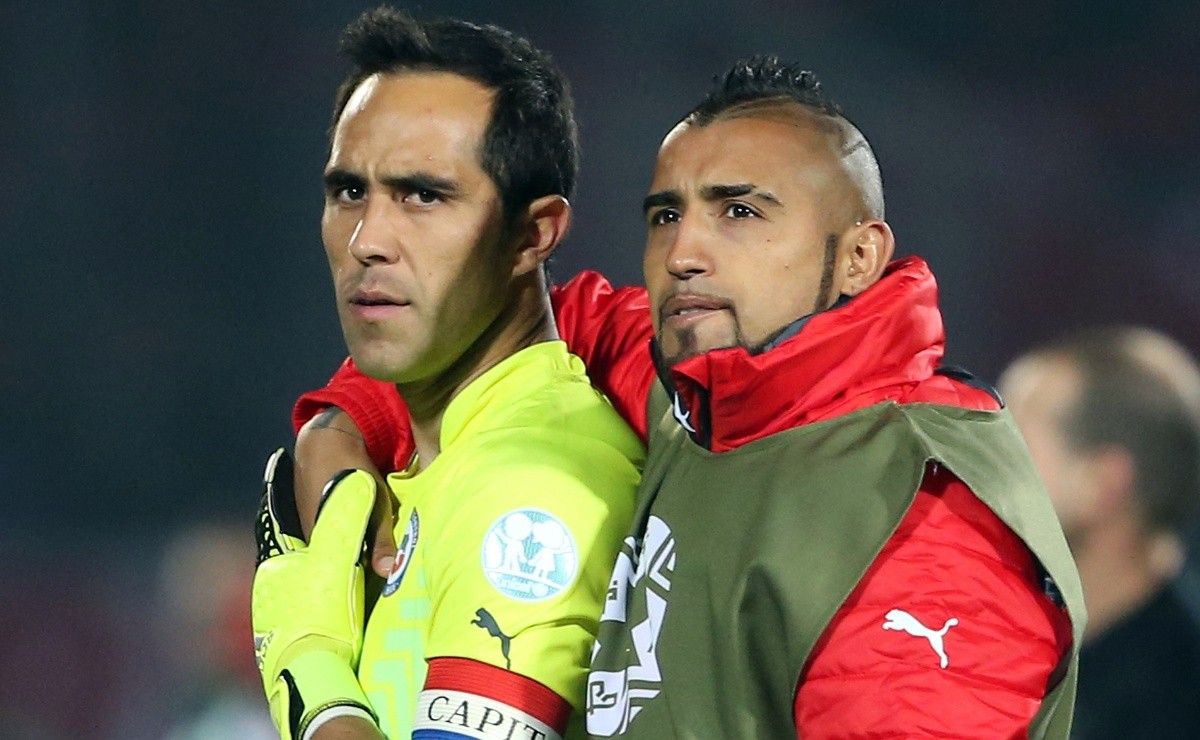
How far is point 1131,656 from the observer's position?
2270mm

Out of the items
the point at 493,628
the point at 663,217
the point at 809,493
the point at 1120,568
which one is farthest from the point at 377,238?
the point at 1120,568

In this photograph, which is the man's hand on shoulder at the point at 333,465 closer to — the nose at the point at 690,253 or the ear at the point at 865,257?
the nose at the point at 690,253

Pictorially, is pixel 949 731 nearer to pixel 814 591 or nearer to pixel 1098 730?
pixel 814 591

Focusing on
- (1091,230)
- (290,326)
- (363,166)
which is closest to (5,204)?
(290,326)

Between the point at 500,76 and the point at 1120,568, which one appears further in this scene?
the point at 1120,568

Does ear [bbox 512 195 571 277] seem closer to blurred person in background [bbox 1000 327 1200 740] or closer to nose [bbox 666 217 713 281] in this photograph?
nose [bbox 666 217 713 281]

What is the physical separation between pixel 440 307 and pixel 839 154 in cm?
38

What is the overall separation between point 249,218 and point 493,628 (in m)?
1.81

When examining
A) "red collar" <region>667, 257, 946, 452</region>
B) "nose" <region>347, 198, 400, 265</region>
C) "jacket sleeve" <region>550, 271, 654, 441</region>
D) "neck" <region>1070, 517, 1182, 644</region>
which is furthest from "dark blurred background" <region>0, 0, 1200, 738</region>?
"red collar" <region>667, 257, 946, 452</region>

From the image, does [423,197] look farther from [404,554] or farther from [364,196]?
[404,554]

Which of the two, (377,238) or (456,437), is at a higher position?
(377,238)

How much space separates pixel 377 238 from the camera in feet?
4.52

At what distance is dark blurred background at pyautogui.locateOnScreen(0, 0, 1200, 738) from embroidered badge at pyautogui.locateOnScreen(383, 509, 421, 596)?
137cm

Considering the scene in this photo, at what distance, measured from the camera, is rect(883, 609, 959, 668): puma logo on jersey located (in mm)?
1002
